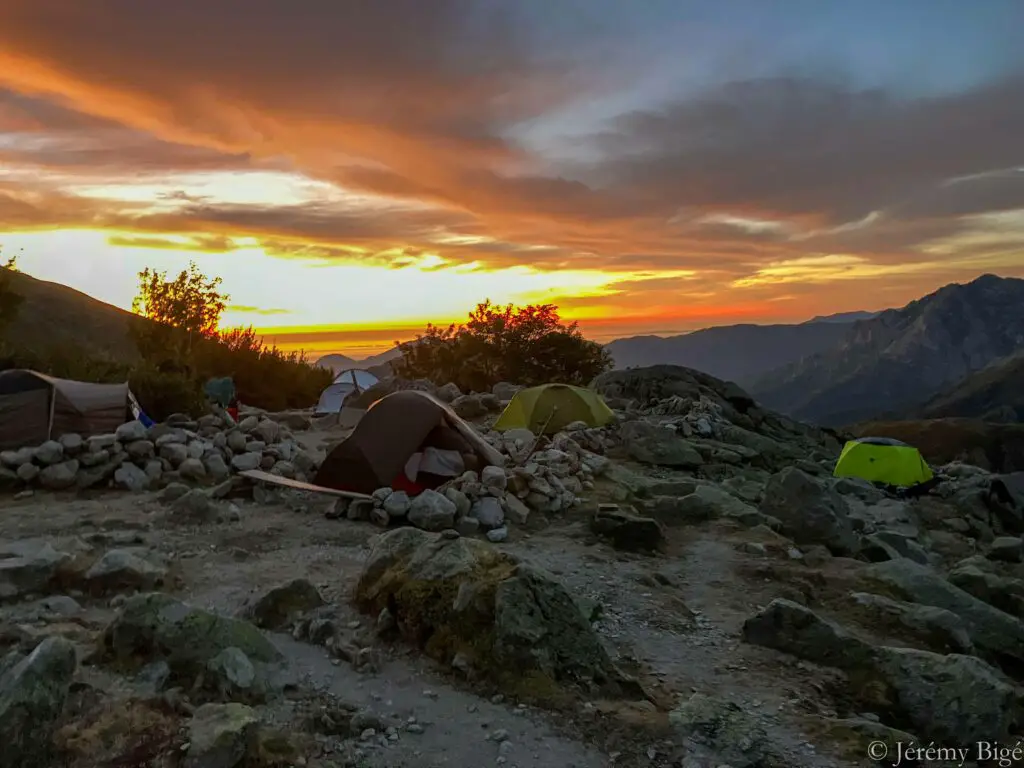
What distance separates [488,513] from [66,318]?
99933 millimetres

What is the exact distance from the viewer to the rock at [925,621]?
7734 millimetres

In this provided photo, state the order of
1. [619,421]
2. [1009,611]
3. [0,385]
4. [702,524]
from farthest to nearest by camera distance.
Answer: [619,421]
[0,385]
[702,524]
[1009,611]

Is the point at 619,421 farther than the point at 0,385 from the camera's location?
Yes

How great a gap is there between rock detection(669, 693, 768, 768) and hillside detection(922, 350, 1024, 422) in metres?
143

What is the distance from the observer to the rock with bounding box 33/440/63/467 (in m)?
13.3

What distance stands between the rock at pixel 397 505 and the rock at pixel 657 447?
7.38 m

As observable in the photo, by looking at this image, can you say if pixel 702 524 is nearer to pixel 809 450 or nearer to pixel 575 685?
pixel 575 685

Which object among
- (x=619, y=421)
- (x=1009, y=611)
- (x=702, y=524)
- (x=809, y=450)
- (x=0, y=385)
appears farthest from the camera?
(x=809, y=450)

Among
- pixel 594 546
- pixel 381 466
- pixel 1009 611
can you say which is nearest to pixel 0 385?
pixel 381 466

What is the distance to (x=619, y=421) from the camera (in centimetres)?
2062

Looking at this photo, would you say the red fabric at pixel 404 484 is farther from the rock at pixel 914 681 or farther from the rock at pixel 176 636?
the rock at pixel 914 681

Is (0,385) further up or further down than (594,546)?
further up

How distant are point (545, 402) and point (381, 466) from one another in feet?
30.2

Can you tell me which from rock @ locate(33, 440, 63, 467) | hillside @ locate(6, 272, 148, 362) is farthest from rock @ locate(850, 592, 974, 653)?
hillside @ locate(6, 272, 148, 362)
